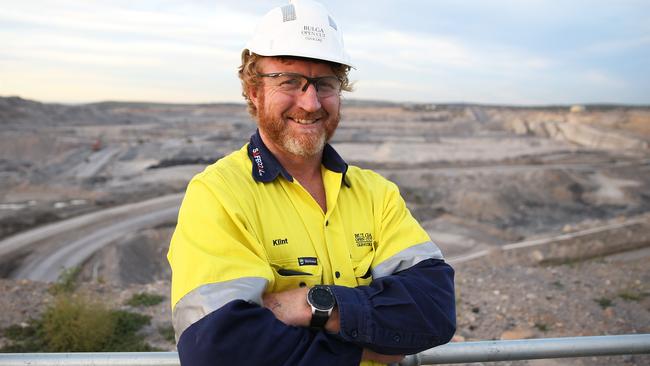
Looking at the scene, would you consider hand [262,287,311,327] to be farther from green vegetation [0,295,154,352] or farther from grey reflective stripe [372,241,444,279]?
green vegetation [0,295,154,352]

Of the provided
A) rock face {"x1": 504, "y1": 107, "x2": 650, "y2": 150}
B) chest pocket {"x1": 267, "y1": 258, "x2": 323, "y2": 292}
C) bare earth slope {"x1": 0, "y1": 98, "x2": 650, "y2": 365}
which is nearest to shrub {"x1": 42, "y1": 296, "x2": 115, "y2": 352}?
bare earth slope {"x1": 0, "y1": 98, "x2": 650, "y2": 365}

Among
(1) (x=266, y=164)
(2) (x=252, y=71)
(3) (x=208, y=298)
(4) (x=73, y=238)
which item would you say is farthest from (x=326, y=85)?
(4) (x=73, y=238)

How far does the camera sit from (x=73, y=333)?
7.09 meters

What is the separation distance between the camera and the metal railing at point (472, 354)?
204cm

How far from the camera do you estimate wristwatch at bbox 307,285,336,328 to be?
195cm

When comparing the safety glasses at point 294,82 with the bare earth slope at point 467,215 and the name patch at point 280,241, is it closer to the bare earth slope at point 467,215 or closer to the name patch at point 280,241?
the name patch at point 280,241

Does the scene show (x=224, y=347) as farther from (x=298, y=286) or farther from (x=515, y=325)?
(x=515, y=325)

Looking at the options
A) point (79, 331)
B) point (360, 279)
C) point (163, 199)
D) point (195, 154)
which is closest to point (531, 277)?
point (79, 331)

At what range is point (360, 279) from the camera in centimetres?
235

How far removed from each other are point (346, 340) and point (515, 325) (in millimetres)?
6980

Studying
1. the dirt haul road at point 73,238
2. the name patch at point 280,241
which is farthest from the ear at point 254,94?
the dirt haul road at point 73,238

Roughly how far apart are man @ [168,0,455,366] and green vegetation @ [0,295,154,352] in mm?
5651

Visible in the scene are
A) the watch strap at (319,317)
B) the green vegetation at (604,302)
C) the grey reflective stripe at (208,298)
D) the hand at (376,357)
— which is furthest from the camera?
the green vegetation at (604,302)

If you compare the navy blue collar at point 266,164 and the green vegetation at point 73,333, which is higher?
the navy blue collar at point 266,164
